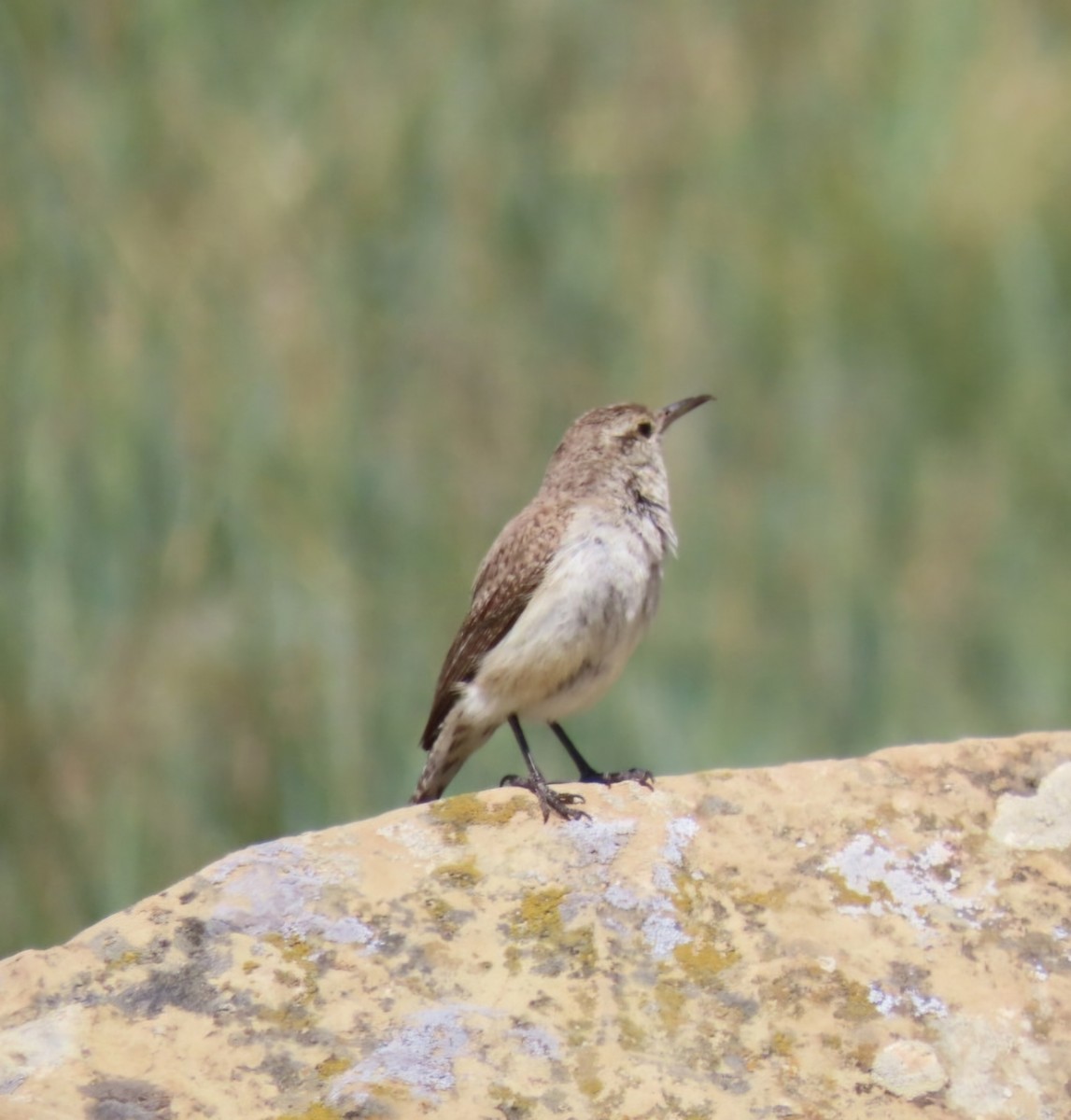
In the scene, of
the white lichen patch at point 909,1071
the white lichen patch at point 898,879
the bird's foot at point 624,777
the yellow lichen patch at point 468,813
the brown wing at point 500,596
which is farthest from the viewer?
the brown wing at point 500,596

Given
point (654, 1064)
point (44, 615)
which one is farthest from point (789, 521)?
point (654, 1064)

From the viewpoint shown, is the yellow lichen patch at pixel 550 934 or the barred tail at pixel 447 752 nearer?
the yellow lichen patch at pixel 550 934

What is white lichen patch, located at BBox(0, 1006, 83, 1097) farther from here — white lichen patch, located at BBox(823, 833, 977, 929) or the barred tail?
the barred tail

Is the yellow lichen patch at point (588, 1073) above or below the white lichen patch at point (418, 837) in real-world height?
below

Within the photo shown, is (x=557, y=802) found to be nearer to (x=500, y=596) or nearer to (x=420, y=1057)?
(x=420, y=1057)

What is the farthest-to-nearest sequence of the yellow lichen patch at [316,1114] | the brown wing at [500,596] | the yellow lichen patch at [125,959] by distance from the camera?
the brown wing at [500,596], the yellow lichen patch at [125,959], the yellow lichen patch at [316,1114]

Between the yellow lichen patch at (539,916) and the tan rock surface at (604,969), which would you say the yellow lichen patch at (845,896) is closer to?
the tan rock surface at (604,969)

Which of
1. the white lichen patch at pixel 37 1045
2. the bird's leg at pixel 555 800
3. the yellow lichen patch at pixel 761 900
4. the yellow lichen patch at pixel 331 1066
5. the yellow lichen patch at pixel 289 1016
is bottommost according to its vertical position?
the yellow lichen patch at pixel 761 900

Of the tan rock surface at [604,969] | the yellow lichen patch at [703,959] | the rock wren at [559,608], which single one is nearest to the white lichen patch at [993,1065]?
the tan rock surface at [604,969]

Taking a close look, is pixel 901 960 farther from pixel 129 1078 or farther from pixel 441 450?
pixel 441 450
